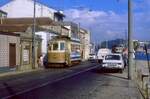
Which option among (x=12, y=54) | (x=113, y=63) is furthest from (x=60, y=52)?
(x=113, y=63)

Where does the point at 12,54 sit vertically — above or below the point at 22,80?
above

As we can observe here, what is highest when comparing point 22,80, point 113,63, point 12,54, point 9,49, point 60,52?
point 9,49

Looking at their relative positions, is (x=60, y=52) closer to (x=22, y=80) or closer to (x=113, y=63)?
(x=113, y=63)

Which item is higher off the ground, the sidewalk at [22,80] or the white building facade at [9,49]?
the white building facade at [9,49]

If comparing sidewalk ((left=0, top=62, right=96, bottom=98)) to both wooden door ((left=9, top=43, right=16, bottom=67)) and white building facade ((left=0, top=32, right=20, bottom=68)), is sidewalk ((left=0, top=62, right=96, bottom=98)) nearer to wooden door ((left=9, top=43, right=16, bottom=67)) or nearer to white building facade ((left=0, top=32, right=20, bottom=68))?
white building facade ((left=0, top=32, right=20, bottom=68))

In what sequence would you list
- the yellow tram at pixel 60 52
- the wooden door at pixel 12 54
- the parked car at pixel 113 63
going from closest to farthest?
the parked car at pixel 113 63 → the wooden door at pixel 12 54 → the yellow tram at pixel 60 52

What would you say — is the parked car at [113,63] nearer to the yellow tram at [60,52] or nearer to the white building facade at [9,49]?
the yellow tram at [60,52]

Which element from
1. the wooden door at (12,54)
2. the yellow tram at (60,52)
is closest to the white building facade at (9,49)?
the wooden door at (12,54)

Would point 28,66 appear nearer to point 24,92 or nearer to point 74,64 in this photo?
point 74,64

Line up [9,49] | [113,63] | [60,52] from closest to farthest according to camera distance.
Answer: [113,63], [9,49], [60,52]

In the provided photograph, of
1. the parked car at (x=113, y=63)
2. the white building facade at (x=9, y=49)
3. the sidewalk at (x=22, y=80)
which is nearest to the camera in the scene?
the sidewalk at (x=22, y=80)

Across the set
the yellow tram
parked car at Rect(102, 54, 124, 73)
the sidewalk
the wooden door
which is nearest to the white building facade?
the wooden door

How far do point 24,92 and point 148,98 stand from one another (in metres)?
5.86

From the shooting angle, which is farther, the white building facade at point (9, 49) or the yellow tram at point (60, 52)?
the yellow tram at point (60, 52)
